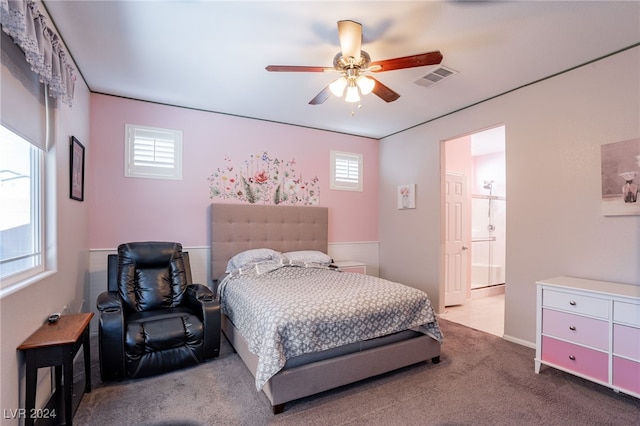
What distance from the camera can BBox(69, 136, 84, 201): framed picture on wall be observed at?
2.66 m

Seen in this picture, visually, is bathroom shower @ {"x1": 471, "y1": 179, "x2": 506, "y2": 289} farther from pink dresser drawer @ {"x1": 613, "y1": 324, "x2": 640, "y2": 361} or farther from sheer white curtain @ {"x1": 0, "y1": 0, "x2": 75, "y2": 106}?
sheer white curtain @ {"x1": 0, "y1": 0, "x2": 75, "y2": 106}

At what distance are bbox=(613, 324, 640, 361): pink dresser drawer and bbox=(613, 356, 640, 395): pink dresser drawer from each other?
0.16 feet

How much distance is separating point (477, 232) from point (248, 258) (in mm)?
4443

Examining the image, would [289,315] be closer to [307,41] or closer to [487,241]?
[307,41]

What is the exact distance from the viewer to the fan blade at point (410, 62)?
77.8 inches

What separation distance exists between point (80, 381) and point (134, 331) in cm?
49

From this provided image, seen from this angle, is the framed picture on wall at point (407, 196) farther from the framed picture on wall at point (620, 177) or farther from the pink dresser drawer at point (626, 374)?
the pink dresser drawer at point (626, 374)

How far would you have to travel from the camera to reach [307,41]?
2.45 metres

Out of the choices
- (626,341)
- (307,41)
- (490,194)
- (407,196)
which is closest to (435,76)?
(307,41)

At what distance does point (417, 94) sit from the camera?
3457 millimetres

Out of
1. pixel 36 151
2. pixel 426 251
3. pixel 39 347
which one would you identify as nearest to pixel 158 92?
pixel 36 151

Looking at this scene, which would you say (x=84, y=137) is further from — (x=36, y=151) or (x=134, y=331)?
(x=134, y=331)

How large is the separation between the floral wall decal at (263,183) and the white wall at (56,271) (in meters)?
1.47

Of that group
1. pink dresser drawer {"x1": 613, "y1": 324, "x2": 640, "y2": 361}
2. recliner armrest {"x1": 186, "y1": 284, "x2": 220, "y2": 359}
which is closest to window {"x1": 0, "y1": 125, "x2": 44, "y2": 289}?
recliner armrest {"x1": 186, "y1": 284, "x2": 220, "y2": 359}
